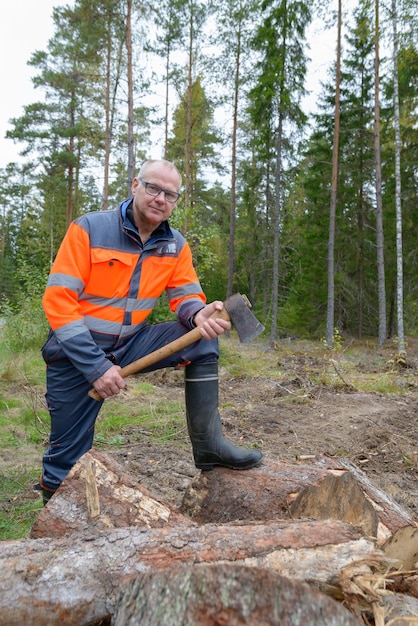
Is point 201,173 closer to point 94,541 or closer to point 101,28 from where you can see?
point 101,28

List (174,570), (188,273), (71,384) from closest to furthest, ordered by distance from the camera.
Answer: (174,570) < (71,384) < (188,273)

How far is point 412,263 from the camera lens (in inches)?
707

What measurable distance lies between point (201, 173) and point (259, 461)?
22305 millimetres

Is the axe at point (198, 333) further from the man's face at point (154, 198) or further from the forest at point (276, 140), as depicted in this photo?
the forest at point (276, 140)

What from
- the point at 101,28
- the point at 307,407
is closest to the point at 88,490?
the point at 307,407

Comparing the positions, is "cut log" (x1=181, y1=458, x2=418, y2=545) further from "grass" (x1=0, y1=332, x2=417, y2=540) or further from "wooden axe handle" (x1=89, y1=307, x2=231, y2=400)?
"grass" (x1=0, y1=332, x2=417, y2=540)

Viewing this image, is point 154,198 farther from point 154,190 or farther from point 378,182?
point 378,182

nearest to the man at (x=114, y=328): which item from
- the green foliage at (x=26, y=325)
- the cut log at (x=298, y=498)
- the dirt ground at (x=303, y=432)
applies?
the cut log at (x=298, y=498)

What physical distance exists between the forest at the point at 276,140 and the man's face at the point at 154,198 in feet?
24.6

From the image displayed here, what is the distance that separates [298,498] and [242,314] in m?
1.07

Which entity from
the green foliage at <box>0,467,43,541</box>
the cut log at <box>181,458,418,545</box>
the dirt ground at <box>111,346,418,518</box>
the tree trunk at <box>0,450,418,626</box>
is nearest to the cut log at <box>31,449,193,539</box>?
the tree trunk at <box>0,450,418,626</box>

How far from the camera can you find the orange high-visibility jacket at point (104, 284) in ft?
8.70

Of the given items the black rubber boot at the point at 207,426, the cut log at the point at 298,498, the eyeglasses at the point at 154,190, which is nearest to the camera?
the cut log at the point at 298,498

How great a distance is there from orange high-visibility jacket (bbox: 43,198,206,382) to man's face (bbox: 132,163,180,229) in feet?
0.29
